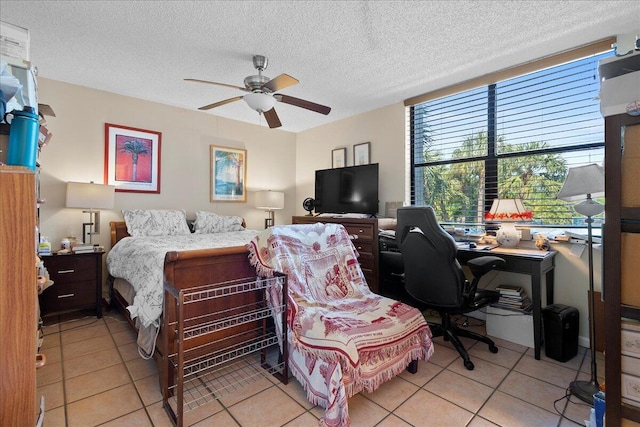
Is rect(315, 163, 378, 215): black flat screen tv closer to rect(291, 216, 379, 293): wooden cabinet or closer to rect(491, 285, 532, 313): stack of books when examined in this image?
rect(291, 216, 379, 293): wooden cabinet

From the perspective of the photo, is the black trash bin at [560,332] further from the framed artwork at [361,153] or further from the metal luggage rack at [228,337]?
the framed artwork at [361,153]

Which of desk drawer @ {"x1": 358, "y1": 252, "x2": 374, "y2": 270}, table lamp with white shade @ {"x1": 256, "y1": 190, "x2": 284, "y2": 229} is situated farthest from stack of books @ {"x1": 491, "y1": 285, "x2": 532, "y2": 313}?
table lamp with white shade @ {"x1": 256, "y1": 190, "x2": 284, "y2": 229}

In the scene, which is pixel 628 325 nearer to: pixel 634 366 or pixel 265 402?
pixel 634 366

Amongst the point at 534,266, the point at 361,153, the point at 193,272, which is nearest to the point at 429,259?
the point at 534,266

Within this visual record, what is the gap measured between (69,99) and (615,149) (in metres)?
4.55

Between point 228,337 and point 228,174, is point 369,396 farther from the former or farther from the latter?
point 228,174

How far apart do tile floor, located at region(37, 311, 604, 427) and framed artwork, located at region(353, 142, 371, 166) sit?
2.54m

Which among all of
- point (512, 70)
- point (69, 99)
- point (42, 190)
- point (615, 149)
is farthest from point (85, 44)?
point (512, 70)

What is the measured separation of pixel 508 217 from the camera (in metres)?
2.65

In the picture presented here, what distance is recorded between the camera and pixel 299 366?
182cm

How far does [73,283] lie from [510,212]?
4.18 meters

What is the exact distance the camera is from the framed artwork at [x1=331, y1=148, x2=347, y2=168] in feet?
14.4

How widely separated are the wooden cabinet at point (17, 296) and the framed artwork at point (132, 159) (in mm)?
3054

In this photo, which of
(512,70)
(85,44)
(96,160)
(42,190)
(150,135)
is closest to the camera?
(85,44)
